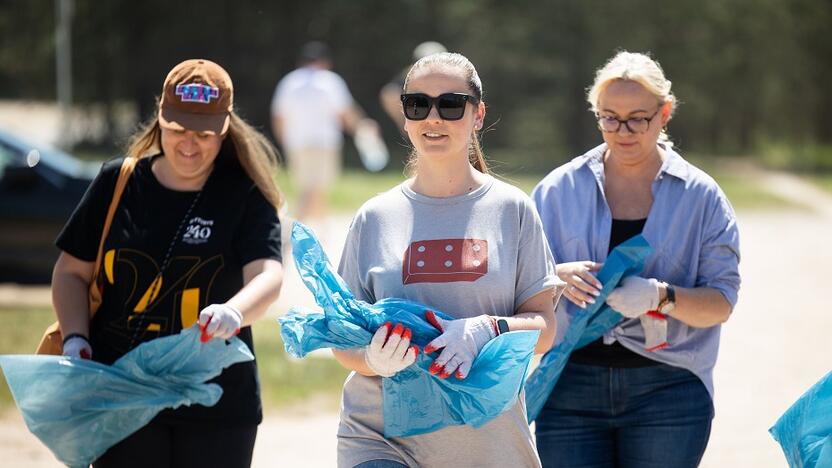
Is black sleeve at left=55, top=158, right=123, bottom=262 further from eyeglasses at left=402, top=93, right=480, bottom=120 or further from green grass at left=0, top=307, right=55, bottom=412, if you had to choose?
green grass at left=0, top=307, right=55, bottom=412

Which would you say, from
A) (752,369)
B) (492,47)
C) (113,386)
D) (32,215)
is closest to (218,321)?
(113,386)

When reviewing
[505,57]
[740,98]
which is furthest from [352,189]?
[740,98]

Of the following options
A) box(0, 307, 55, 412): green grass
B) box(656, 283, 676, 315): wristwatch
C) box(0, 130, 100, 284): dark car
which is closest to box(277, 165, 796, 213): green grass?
box(0, 130, 100, 284): dark car

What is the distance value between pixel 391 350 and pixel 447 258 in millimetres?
337

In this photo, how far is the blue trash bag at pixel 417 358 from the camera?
287 centimetres

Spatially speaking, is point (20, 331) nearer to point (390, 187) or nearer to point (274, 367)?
point (274, 367)

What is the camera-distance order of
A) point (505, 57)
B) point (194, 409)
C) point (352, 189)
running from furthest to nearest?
point (505, 57) < point (352, 189) < point (194, 409)

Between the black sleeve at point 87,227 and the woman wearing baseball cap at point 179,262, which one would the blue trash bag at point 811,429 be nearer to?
the woman wearing baseball cap at point 179,262

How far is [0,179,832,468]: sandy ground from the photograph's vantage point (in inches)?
253

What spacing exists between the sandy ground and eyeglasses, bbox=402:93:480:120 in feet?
12.0

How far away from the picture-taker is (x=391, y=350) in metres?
2.77

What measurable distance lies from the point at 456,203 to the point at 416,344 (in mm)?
431

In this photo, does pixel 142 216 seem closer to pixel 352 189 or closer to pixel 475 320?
pixel 475 320

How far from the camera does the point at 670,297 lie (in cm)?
357
